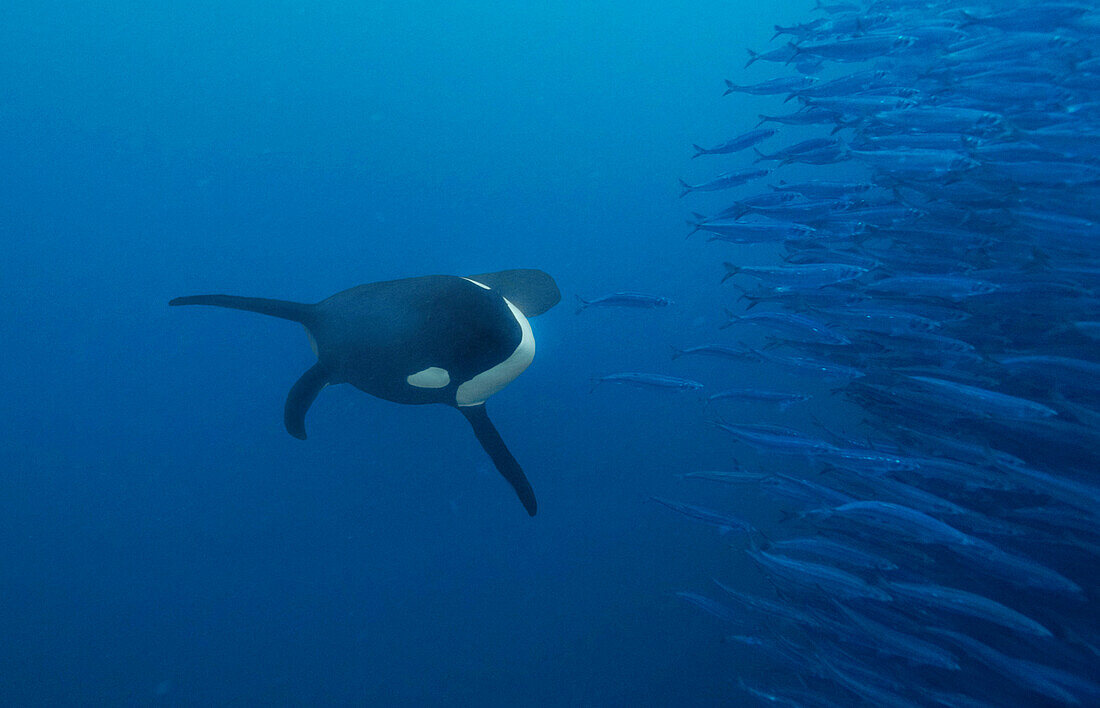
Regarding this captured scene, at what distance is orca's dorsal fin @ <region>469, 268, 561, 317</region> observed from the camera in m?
3.05

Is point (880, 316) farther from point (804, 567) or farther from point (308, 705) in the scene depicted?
point (308, 705)

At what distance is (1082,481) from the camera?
2363 millimetres

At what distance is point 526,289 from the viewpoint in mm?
3096

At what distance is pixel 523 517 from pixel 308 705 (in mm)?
2237

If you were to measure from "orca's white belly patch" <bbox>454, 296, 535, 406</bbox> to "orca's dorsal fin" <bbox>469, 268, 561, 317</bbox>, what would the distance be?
68 centimetres

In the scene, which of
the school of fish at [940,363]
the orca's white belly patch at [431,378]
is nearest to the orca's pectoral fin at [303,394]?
the orca's white belly patch at [431,378]

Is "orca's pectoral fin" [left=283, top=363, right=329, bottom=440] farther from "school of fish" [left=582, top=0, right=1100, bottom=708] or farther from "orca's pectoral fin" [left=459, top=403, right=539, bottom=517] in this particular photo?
"school of fish" [left=582, top=0, right=1100, bottom=708]

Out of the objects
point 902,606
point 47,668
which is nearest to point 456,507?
point 902,606

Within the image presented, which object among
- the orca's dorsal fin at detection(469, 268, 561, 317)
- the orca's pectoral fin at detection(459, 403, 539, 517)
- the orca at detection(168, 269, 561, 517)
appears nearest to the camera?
the orca at detection(168, 269, 561, 517)

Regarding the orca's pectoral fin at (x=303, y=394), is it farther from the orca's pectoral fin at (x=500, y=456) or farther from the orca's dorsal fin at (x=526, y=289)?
the orca's dorsal fin at (x=526, y=289)

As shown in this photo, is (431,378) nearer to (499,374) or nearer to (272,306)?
(499,374)

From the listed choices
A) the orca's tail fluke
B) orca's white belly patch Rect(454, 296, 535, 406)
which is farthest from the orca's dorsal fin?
the orca's tail fluke

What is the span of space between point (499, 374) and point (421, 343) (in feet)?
1.07

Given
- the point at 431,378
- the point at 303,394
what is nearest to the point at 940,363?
the point at 431,378
